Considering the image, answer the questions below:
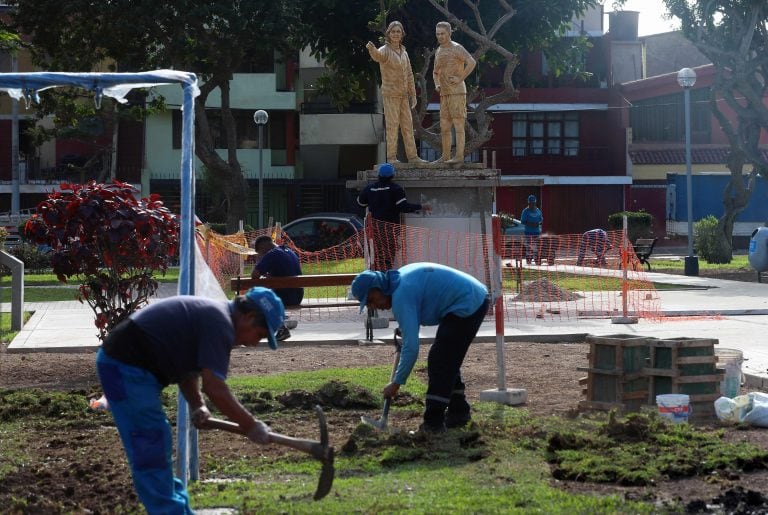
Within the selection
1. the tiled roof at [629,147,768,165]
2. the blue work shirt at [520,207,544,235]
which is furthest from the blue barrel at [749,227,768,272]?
the tiled roof at [629,147,768,165]

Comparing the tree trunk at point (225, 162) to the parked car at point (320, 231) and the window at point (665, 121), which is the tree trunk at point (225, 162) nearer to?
the parked car at point (320, 231)

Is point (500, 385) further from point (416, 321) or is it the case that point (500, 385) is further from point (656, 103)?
point (656, 103)

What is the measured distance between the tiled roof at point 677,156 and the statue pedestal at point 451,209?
101 feet

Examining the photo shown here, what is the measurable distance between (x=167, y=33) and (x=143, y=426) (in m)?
29.7

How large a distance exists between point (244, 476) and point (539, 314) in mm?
12189

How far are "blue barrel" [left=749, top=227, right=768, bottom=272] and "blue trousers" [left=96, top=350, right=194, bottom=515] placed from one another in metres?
22.4

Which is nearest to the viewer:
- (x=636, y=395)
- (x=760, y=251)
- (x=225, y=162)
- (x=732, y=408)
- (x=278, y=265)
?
(x=732, y=408)

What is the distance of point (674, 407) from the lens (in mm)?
9531

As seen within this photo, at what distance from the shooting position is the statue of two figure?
20.2 meters

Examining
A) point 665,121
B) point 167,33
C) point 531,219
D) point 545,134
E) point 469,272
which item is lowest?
point 469,272

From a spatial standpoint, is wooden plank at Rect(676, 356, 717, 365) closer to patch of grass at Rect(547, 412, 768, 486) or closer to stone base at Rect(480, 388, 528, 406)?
patch of grass at Rect(547, 412, 768, 486)

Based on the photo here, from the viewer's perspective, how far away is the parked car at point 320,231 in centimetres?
3472

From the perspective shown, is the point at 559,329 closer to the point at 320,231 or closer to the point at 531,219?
the point at 531,219

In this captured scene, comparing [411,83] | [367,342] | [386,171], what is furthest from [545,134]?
[367,342]
